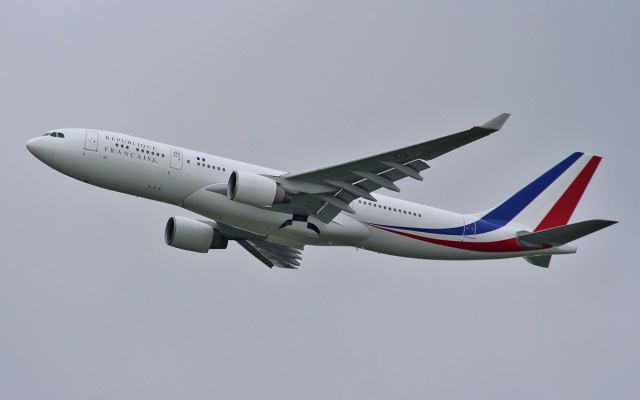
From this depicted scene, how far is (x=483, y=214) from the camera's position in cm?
4569

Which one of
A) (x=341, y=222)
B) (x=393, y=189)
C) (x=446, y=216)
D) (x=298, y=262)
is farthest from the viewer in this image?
(x=298, y=262)

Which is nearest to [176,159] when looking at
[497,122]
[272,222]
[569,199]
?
[272,222]

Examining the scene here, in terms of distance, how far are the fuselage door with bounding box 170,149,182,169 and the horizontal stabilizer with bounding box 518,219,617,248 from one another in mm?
16360

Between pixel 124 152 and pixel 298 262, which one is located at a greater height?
pixel 124 152

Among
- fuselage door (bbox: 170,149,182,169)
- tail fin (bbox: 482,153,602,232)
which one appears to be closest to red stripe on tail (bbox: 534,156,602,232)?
tail fin (bbox: 482,153,602,232)

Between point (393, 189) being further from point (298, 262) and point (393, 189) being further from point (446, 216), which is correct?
point (298, 262)

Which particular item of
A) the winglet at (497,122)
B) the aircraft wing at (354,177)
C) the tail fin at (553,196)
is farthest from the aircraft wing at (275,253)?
the winglet at (497,122)

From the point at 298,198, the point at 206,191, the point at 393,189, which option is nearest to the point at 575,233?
the point at 393,189

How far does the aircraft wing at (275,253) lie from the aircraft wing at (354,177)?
6.72 meters

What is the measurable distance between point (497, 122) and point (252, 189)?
35.2 feet

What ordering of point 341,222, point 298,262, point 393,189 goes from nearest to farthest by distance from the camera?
point 393,189 → point 341,222 → point 298,262

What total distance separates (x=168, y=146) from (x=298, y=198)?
5.79 metres

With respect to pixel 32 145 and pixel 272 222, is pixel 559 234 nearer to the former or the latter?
pixel 272 222

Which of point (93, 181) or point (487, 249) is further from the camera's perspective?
point (487, 249)
